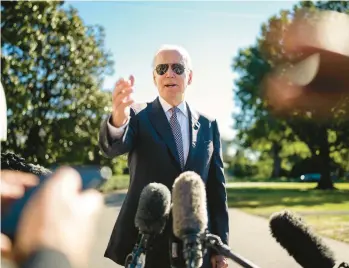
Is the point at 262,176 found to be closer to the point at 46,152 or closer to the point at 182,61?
the point at 46,152

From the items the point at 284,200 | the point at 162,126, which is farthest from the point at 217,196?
the point at 284,200

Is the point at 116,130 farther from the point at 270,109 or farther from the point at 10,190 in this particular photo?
the point at 270,109

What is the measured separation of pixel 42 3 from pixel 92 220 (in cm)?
2224

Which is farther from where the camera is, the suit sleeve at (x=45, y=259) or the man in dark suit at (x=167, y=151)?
the man in dark suit at (x=167, y=151)

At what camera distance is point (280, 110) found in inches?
1331

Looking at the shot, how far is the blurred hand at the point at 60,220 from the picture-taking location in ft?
2.47

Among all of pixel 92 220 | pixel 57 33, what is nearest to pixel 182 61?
pixel 92 220

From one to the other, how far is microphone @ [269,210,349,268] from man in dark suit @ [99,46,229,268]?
0.88 m

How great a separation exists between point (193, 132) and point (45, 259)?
1869 mm

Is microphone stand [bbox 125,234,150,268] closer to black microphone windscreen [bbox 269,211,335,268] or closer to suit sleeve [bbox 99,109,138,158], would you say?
black microphone windscreen [bbox 269,211,335,268]

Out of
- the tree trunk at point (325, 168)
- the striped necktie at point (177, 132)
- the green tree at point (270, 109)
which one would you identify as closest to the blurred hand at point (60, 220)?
the striped necktie at point (177, 132)

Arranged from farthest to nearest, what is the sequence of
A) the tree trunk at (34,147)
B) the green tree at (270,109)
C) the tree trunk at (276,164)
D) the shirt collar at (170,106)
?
the tree trunk at (276,164) → the green tree at (270,109) → the tree trunk at (34,147) → the shirt collar at (170,106)

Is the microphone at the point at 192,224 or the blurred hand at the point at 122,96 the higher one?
the blurred hand at the point at 122,96

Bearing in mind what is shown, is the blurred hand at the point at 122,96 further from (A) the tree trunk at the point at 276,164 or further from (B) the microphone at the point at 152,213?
(A) the tree trunk at the point at 276,164
